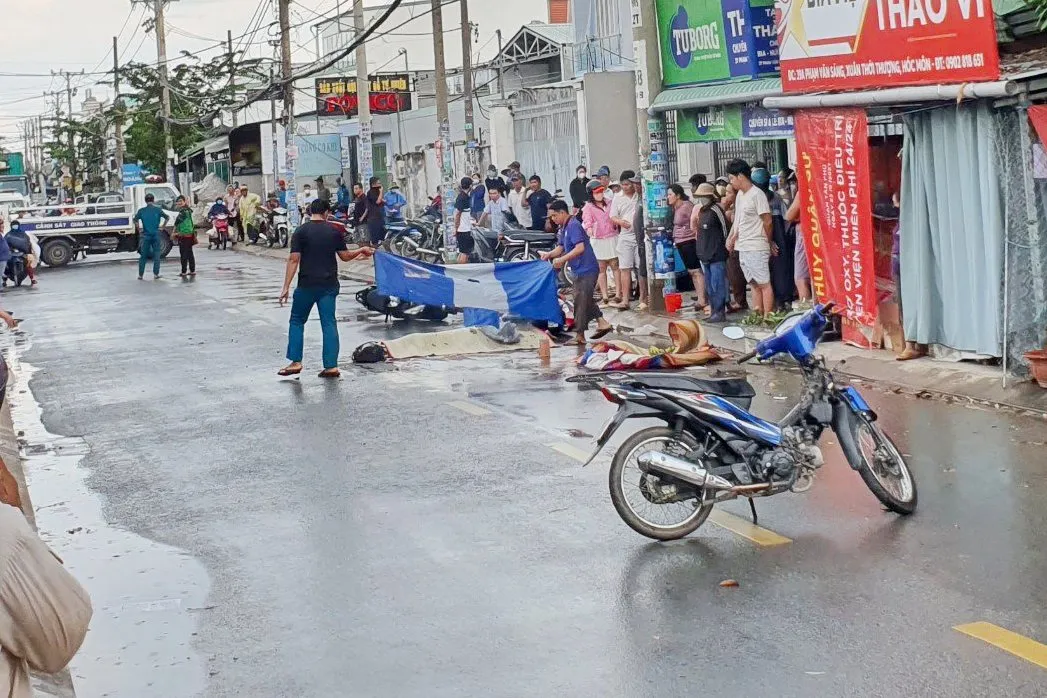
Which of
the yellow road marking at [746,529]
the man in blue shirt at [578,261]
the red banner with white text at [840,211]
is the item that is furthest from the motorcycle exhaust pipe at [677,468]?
the man in blue shirt at [578,261]

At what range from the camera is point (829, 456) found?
10133mm

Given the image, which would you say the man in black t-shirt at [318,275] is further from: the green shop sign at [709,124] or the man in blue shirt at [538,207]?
the man in blue shirt at [538,207]

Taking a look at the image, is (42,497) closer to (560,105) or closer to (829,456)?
(829,456)

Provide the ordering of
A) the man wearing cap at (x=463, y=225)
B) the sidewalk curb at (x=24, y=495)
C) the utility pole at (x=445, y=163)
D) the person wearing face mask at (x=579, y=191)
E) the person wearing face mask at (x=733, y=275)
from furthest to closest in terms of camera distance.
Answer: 1. the utility pole at (x=445, y=163)
2. the man wearing cap at (x=463, y=225)
3. the person wearing face mask at (x=579, y=191)
4. the person wearing face mask at (x=733, y=275)
5. the sidewalk curb at (x=24, y=495)

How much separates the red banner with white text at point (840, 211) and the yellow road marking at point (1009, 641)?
354 inches

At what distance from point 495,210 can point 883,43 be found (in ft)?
51.3

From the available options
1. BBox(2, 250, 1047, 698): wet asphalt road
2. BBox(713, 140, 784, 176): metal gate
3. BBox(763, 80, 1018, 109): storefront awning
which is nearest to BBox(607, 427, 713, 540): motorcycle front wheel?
BBox(2, 250, 1047, 698): wet asphalt road

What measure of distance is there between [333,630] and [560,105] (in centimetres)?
3050

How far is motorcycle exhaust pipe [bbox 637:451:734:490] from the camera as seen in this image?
7.88 meters

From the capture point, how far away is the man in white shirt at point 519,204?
28.5m

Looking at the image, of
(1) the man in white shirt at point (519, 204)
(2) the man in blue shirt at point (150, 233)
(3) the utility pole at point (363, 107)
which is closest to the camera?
(1) the man in white shirt at point (519, 204)

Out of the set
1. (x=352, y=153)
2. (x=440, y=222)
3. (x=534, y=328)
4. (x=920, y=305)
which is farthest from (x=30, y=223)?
(x=920, y=305)

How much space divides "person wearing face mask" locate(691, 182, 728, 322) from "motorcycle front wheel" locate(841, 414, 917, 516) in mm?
9719

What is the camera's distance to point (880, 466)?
8383 mm
